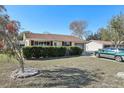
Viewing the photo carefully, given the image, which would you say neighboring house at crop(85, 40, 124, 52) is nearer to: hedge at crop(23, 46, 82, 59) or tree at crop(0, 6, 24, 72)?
hedge at crop(23, 46, 82, 59)

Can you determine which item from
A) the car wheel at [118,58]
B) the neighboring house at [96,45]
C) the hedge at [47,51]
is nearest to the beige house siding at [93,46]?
the neighboring house at [96,45]

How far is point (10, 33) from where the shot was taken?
25.0 ft

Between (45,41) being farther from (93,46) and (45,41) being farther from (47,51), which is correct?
(93,46)

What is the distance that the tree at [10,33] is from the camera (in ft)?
24.2

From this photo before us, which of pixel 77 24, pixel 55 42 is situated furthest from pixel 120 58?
pixel 77 24

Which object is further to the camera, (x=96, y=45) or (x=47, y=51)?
(x=96, y=45)

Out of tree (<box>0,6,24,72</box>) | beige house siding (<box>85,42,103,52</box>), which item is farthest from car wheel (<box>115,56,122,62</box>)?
beige house siding (<box>85,42,103,52</box>)

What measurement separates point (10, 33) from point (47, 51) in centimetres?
944

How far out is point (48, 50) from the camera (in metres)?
17.0

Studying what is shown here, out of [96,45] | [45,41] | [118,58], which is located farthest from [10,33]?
[96,45]

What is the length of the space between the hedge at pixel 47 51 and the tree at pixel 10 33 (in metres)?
7.18

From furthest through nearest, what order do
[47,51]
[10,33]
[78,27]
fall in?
[78,27]
[47,51]
[10,33]

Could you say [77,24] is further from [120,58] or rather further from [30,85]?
[30,85]

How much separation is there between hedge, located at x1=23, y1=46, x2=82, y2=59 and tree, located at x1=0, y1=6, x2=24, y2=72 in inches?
283
